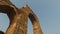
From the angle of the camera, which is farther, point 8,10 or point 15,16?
point 15,16

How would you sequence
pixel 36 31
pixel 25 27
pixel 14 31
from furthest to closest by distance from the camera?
pixel 36 31 → pixel 25 27 → pixel 14 31

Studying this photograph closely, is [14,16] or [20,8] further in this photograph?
[20,8]

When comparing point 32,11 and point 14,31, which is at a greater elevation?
point 32,11

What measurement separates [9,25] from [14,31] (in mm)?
411

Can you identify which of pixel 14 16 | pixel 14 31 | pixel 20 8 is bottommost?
pixel 14 31

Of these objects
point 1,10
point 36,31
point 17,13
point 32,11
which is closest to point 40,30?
point 36,31

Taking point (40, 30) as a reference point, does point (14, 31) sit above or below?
below

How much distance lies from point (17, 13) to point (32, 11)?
1577 mm

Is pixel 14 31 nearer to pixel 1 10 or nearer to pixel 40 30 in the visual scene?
pixel 1 10

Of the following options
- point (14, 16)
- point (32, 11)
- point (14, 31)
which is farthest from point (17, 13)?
point (32, 11)

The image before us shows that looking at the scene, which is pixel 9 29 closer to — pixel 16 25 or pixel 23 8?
pixel 16 25

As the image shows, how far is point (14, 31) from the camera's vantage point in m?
9.52

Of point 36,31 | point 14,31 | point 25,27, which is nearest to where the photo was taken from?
point 14,31

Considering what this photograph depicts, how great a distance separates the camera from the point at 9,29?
31.5 feet
